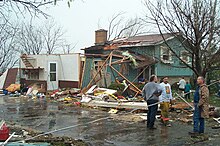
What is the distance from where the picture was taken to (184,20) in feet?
52.2

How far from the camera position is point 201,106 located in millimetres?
9594

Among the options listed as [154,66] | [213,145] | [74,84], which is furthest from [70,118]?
[154,66]

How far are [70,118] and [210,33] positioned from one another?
813cm

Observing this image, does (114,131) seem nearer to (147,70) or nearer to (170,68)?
(147,70)

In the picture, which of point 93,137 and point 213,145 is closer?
point 213,145

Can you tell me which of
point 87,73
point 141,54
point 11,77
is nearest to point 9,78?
point 11,77

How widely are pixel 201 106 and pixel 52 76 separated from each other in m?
19.5

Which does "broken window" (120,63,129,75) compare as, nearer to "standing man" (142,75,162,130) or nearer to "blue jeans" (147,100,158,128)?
"standing man" (142,75,162,130)

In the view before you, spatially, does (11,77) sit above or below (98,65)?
below

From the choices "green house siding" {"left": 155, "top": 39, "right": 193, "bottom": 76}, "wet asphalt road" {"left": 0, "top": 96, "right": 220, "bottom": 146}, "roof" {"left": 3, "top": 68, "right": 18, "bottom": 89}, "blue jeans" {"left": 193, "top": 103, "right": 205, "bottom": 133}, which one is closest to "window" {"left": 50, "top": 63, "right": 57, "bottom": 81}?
"roof" {"left": 3, "top": 68, "right": 18, "bottom": 89}

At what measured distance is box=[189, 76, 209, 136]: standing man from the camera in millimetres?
9531

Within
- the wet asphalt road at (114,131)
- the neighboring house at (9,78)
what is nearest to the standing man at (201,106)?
the wet asphalt road at (114,131)

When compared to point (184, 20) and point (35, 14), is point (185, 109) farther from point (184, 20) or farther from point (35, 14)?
point (35, 14)

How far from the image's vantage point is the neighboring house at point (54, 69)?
2631 cm
